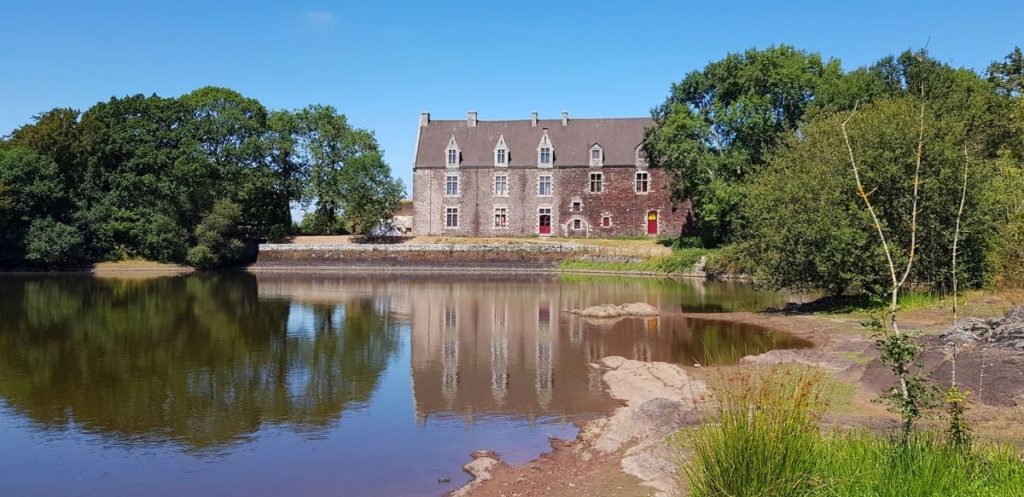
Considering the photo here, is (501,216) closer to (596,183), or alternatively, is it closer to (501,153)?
(501,153)

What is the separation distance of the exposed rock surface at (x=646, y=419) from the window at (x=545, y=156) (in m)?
47.3

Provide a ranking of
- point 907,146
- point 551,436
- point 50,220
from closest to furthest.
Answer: point 551,436 < point 907,146 < point 50,220

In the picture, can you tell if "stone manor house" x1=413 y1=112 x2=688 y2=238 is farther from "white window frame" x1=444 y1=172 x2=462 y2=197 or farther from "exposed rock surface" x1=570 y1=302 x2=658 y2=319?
"exposed rock surface" x1=570 y1=302 x2=658 y2=319

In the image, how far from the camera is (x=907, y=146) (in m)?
26.2

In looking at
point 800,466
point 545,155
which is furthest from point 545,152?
point 800,466

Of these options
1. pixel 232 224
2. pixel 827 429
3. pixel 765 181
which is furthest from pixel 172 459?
pixel 232 224

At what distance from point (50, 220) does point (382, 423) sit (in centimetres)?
4827

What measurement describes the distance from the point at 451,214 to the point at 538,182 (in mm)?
7929

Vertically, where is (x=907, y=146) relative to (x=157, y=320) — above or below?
above

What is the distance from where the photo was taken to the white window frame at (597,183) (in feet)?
217

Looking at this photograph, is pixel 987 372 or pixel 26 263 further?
pixel 26 263

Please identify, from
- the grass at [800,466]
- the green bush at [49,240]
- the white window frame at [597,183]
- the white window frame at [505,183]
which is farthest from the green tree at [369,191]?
the grass at [800,466]

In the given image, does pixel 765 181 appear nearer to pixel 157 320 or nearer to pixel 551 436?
pixel 551 436

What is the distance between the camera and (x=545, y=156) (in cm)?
6669
